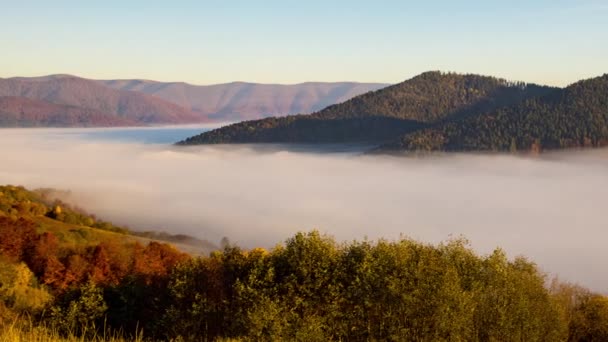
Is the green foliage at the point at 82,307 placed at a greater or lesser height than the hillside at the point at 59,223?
greater

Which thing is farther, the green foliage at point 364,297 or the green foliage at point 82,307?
the green foliage at point 82,307

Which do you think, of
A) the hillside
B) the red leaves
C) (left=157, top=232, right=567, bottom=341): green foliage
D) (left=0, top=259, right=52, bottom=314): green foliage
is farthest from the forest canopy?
the hillside

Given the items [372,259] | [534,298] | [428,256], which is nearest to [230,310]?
[372,259]

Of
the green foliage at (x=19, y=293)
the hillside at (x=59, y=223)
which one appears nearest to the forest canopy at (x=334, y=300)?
the green foliage at (x=19, y=293)

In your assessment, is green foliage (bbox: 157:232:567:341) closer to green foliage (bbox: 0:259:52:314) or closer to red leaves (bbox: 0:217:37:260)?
green foliage (bbox: 0:259:52:314)

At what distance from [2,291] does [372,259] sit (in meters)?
46.3

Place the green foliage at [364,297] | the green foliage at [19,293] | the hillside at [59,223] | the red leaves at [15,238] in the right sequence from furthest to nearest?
the hillside at [59,223] < the red leaves at [15,238] < the green foliage at [19,293] < the green foliage at [364,297]

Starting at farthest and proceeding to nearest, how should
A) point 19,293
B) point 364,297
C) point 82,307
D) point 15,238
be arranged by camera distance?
point 15,238 → point 19,293 → point 82,307 → point 364,297

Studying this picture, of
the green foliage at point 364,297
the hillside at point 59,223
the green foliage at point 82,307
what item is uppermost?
the green foliage at point 364,297

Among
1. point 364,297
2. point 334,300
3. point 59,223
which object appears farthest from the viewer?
point 59,223

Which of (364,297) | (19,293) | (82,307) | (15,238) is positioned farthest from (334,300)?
(15,238)

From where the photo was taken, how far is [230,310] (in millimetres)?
63906

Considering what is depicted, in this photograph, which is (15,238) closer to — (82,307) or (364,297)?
(82,307)

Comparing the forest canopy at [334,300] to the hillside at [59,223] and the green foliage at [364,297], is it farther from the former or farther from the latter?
the hillside at [59,223]
